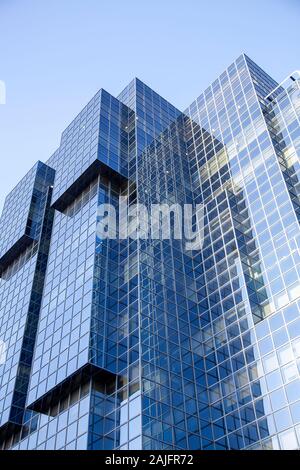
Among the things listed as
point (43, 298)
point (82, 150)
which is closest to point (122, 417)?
point (43, 298)

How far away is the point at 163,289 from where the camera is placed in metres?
40.3

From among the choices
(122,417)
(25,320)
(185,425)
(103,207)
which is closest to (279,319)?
(185,425)

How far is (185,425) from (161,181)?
23.1 m

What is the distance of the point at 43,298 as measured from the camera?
46.2 meters

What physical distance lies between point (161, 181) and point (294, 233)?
15.2m

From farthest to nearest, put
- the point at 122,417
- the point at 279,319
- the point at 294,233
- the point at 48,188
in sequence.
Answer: the point at 48,188 → the point at 294,233 → the point at 279,319 → the point at 122,417

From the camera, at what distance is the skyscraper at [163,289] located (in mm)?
33750

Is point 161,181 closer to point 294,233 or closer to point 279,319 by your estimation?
point 294,233

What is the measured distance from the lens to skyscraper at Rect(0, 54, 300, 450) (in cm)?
3375

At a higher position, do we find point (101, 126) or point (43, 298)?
point (101, 126)

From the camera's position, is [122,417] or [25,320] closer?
[122,417]
